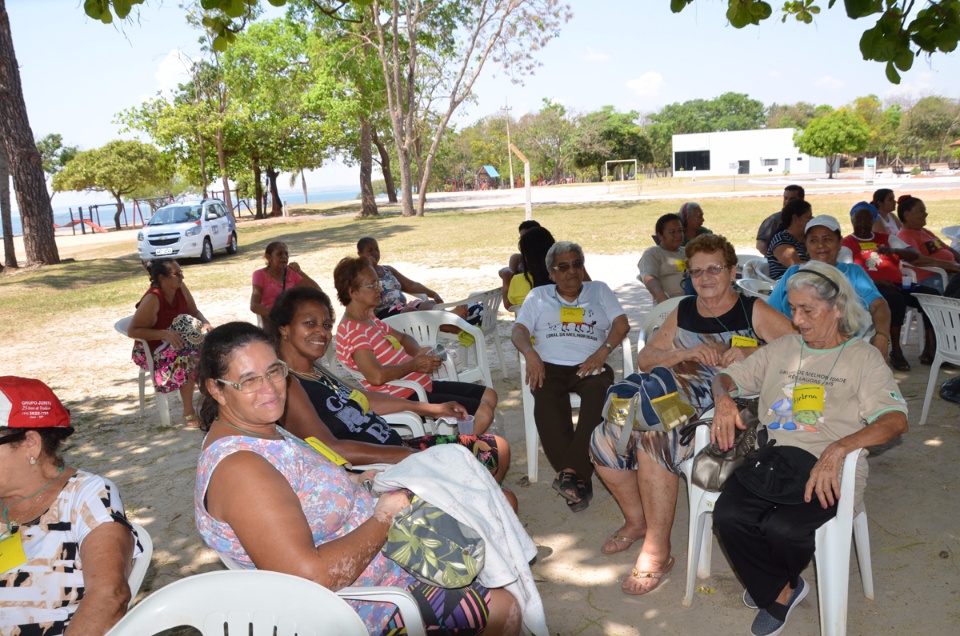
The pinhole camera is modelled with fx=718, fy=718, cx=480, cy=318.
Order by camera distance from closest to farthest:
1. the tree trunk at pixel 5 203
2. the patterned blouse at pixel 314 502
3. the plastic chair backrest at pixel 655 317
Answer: the patterned blouse at pixel 314 502 → the plastic chair backrest at pixel 655 317 → the tree trunk at pixel 5 203

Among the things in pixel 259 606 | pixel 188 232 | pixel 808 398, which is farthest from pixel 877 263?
pixel 188 232

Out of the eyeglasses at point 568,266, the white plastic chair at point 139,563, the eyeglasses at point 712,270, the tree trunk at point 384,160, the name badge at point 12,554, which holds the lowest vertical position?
the white plastic chair at point 139,563

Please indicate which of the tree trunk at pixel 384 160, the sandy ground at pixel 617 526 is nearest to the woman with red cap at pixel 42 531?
the sandy ground at pixel 617 526

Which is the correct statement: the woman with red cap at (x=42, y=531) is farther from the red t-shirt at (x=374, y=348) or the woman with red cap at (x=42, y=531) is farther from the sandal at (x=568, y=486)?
the sandal at (x=568, y=486)

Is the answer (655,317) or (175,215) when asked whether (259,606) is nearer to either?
(655,317)

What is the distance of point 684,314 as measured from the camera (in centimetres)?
366

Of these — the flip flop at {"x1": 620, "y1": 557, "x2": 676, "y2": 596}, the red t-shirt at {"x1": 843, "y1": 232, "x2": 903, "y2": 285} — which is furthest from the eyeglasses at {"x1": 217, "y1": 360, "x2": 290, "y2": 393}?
the red t-shirt at {"x1": 843, "y1": 232, "x2": 903, "y2": 285}

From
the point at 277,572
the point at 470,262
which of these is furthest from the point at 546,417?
the point at 470,262

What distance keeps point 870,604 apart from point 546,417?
1.83 m

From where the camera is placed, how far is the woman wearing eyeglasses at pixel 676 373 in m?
3.17

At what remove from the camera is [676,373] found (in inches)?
140

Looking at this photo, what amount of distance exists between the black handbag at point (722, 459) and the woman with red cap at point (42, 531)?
2088mm

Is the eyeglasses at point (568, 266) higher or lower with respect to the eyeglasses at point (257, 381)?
higher

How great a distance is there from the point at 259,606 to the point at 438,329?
3.76 m
